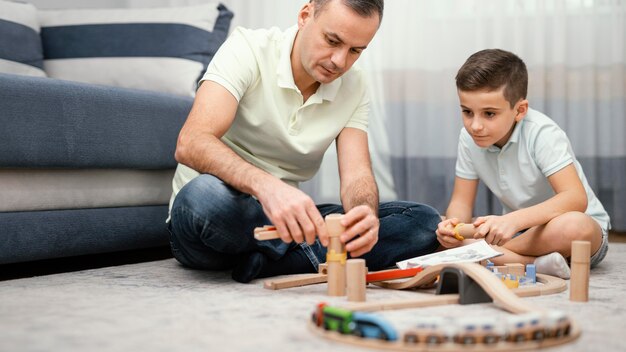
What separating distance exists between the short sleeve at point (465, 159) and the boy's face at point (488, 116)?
4.8 inches

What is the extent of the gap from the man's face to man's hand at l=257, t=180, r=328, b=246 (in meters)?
0.35

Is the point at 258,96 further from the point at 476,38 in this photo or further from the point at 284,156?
the point at 476,38

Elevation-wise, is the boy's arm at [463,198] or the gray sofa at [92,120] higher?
the gray sofa at [92,120]

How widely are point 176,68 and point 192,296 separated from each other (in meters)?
1.01

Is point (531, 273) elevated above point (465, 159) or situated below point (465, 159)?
below

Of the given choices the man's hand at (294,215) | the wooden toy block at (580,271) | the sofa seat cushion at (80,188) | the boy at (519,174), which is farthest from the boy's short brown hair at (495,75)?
the sofa seat cushion at (80,188)

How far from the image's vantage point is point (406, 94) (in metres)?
2.56

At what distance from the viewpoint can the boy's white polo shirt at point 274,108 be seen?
1438mm

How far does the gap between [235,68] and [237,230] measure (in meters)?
0.33

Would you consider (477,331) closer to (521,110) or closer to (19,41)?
(521,110)

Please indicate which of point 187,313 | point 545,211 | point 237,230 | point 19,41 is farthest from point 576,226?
point 19,41

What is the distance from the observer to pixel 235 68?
141 cm

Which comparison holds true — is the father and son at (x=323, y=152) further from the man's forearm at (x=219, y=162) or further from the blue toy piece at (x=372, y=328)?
the blue toy piece at (x=372, y=328)

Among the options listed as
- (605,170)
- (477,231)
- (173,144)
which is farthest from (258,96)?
(605,170)
